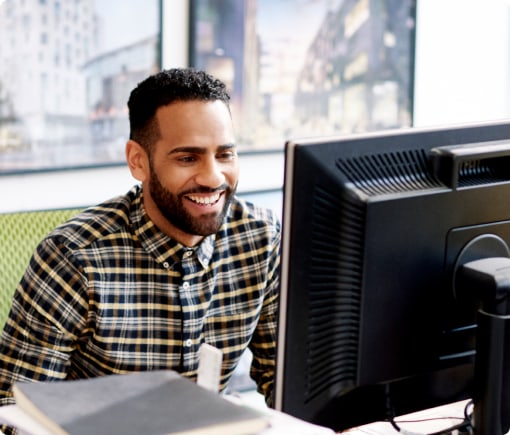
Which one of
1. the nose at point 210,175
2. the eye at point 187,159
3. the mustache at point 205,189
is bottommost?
the mustache at point 205,189

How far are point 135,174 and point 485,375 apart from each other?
2.85ft

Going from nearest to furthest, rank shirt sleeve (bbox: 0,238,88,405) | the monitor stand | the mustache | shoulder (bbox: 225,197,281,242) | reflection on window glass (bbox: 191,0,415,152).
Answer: the monitor stand, shirt sleeve (bbox: 0,238,88,405), the mustache, shoulder (bbox: 225,197,281,242), reflection on window glass (bbox: 191,0,415,152)

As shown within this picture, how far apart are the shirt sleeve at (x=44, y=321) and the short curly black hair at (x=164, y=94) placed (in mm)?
277

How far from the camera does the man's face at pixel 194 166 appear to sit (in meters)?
1.76

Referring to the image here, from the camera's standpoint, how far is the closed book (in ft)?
3.60

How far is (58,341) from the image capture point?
5.53 ft

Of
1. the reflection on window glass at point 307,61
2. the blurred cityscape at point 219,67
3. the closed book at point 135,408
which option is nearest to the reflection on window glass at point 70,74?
the blurred cityscape at point 219,67

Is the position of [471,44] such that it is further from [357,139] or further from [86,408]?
[86,408]

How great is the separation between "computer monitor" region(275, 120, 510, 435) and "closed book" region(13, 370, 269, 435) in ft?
0.31

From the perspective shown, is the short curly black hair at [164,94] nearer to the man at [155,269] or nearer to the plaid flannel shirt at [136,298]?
the man at [155,269]

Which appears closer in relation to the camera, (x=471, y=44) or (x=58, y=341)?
(x=58, y=341)

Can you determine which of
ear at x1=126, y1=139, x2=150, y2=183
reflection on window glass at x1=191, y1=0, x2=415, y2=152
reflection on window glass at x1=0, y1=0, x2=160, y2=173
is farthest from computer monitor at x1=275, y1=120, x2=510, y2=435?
reflection on window glass at x1=191, y1=0, x2=415, y2=152

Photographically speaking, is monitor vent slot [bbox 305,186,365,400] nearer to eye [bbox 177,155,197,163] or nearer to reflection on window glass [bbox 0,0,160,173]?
eye [bbox 177,155,197,163]

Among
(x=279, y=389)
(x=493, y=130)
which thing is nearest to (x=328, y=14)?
(x=493, y=130)
